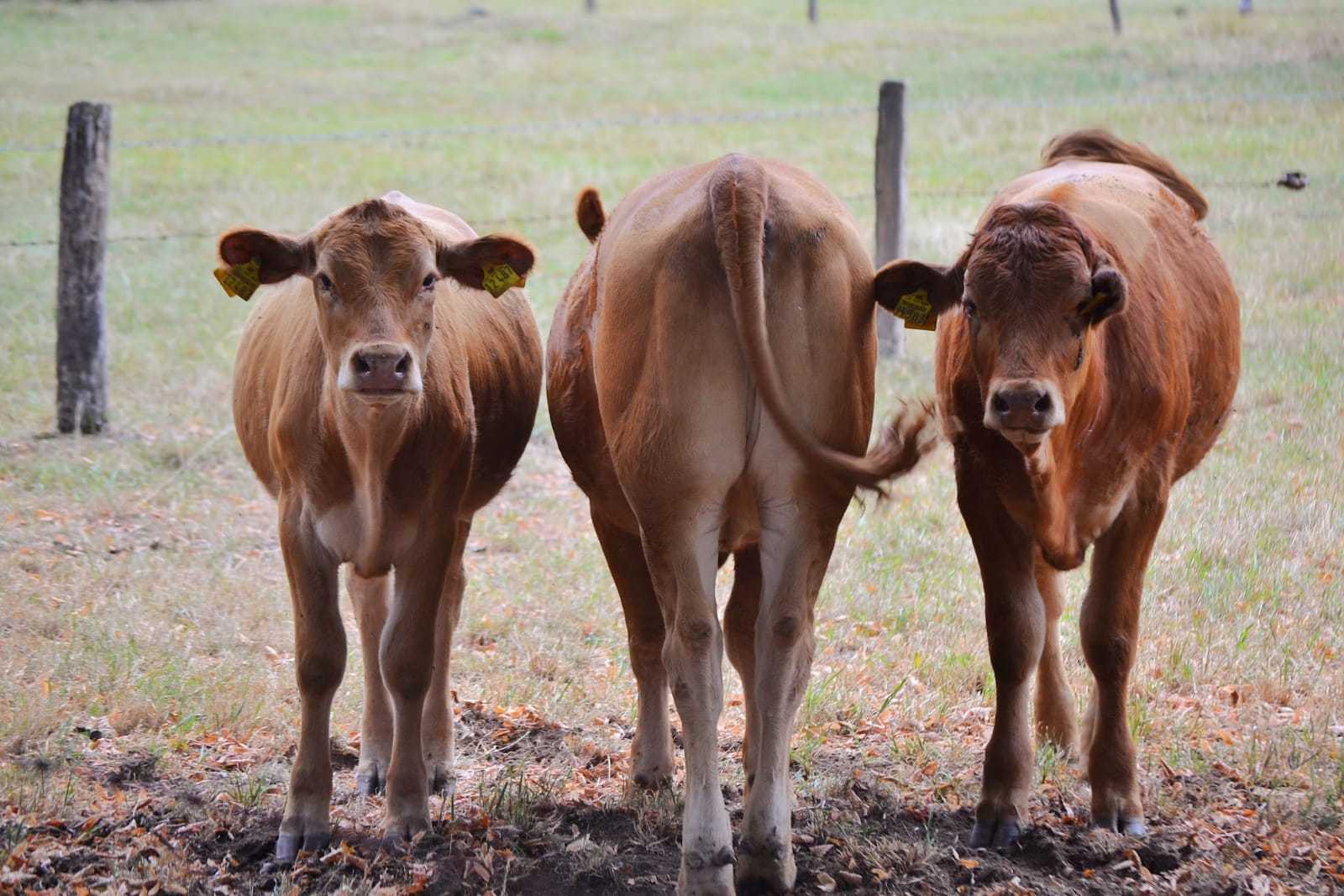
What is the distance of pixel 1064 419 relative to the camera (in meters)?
4.28

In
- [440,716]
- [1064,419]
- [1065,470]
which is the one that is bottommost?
[440,716]

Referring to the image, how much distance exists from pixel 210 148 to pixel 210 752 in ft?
60.5

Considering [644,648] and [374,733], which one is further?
[374,733]

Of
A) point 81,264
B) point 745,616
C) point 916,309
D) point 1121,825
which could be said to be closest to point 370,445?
point 745,616

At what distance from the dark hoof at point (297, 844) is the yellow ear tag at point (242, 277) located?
1.76 meters

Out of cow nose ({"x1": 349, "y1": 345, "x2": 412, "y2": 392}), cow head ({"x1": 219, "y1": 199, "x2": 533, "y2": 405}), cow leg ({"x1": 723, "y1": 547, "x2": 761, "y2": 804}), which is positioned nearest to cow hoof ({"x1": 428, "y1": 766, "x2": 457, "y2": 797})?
cow leg ({"x1": 723, "y1": 547, "x2": 761, "y2": 804})

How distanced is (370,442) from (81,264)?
5.86 meters

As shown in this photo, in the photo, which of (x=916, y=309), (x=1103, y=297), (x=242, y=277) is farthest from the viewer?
(x=242, y=277)

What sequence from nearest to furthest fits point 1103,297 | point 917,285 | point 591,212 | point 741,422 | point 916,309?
point 741,422 < point 1103,297 < point 917,285 < point 916,309 < point 591,212

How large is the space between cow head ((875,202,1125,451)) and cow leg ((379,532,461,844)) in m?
1.92

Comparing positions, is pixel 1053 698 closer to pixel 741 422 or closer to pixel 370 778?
pixel 741 422

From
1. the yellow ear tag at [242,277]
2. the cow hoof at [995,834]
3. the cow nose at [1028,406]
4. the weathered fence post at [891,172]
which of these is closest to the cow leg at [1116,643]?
the cow hoof at [995,834]

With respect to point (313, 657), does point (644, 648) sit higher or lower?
lower

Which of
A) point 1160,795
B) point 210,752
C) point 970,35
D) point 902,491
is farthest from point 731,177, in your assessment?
point 970,35
